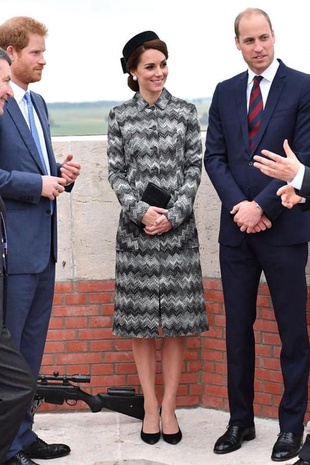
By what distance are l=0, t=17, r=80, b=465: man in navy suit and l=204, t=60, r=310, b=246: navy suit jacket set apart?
73 cm

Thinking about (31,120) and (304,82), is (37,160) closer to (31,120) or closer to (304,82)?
(31,120)

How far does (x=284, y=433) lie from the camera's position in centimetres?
539

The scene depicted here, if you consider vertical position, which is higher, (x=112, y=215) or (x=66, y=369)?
(x=112, y=215)

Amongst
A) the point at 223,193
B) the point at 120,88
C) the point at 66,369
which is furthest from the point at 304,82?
the point at 66,369

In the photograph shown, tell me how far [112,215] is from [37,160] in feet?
3.34

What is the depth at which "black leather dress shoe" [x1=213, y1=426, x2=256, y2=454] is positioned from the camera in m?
5.48

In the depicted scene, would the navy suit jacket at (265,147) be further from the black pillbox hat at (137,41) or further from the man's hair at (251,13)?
the black pillbox hat at (137,41)

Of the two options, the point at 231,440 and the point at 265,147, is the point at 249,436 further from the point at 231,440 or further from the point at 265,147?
the point at 265,147

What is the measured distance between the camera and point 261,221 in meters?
5.22

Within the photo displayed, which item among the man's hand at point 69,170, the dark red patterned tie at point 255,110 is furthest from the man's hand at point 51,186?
the dark red patterned tie at point 255,110

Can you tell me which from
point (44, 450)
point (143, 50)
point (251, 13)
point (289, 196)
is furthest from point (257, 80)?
point (44, 450)

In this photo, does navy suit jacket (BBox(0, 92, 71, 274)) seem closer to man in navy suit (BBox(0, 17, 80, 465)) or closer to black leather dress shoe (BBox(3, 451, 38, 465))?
man in navy suit (BBox(0, 17, 80, 465))

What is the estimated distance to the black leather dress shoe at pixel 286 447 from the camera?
210 inches

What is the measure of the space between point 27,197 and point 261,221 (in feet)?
3.54
